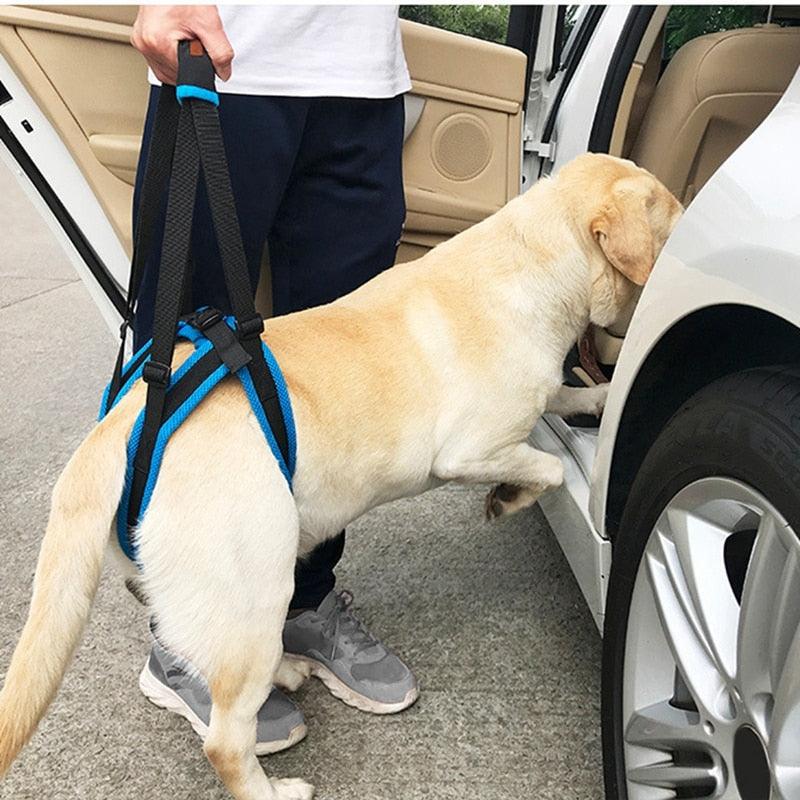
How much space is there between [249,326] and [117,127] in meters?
1.05

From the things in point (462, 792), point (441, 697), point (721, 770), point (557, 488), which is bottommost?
point (441, 697)

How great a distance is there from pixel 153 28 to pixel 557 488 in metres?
1.32

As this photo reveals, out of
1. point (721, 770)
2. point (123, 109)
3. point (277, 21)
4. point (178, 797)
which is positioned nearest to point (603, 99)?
point (277, 21)

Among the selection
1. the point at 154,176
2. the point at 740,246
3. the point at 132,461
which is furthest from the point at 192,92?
the point at 740,246

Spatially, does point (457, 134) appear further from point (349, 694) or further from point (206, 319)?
point (349, 694)

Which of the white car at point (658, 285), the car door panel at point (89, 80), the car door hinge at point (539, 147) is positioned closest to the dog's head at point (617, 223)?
the white car at point (658, 285)

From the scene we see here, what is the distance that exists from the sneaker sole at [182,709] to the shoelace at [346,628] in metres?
0.25

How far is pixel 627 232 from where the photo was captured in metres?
1.91

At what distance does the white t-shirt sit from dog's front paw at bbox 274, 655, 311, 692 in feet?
4.61

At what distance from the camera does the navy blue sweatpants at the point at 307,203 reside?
1951 mm

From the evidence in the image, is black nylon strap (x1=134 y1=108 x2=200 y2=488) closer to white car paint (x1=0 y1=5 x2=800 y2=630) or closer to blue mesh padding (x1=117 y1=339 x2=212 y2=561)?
blue mesh padding (x1=117 y1=339 x2=212 y2=561)

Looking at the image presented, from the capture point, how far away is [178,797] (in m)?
2.08

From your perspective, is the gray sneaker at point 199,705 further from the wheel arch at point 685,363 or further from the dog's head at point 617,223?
the dog's head at point 617,223

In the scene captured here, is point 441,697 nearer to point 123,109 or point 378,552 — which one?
point 378,552
